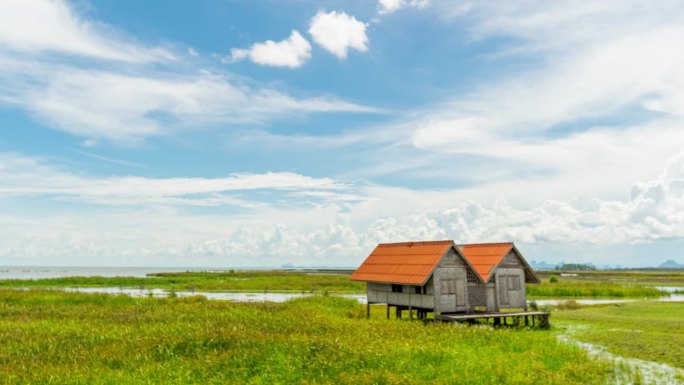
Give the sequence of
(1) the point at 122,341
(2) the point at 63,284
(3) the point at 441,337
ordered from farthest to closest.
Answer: (2) the point at 63,284, (3) the point at 441,337, (1) the point at 122,341

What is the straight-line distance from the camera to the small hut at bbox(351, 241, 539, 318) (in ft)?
90.1

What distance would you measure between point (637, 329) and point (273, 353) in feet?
64.0

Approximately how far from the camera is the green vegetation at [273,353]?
1416cm

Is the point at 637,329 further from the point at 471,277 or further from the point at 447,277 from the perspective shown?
the point at 447,277

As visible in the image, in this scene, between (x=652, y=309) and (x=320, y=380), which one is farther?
(x=652, y=309)

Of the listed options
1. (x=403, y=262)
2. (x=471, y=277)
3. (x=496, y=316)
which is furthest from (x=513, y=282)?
(x=403, y=262)

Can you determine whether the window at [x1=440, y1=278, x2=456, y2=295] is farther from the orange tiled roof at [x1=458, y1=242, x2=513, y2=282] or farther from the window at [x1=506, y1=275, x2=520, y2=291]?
the window at [x1=506, y1=275, x2=520, y2=291]

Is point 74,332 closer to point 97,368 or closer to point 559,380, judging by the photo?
point 97,368

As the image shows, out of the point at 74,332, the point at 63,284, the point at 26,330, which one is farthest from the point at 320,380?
the point at 63,284

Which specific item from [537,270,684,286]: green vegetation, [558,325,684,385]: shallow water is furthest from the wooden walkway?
[537,270,684,286]: green vegetation

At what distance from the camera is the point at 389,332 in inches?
815

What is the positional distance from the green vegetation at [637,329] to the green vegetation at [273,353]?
2.99m

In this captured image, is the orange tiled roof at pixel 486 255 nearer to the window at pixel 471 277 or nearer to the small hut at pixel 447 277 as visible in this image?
the small hut at pixel 447 277

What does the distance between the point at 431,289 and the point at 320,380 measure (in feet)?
47.1
